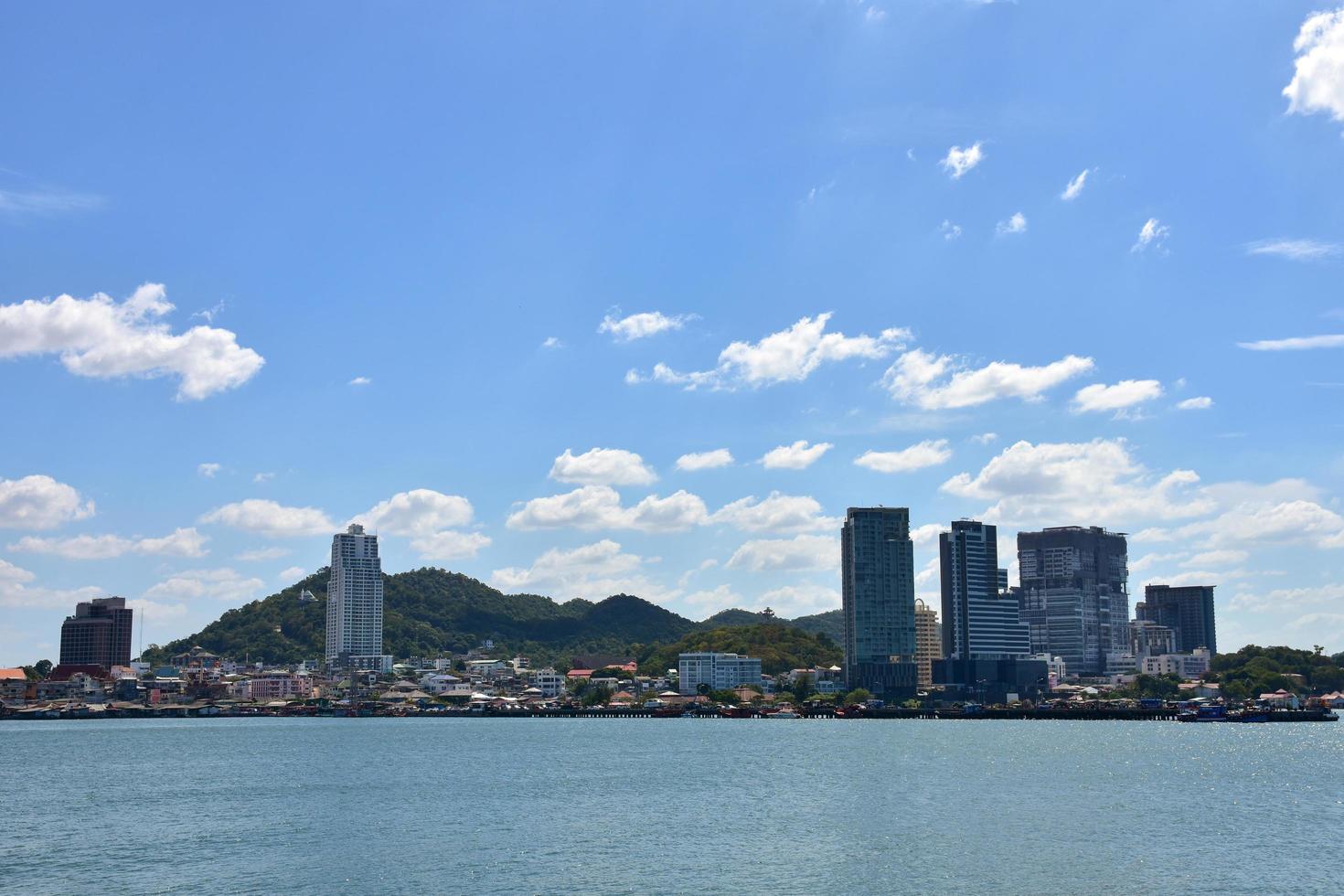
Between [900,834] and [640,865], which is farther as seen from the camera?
[900,834]

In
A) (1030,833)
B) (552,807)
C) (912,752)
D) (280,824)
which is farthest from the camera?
(912,752)

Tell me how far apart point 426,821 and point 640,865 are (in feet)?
68.5

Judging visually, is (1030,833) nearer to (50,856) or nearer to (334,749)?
(50,856)

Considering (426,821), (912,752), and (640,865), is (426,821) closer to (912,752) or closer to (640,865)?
(640,865)

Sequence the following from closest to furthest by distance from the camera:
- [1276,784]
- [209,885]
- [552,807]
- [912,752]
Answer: [209,885]
[552,807]
[1276,784]
[912,752]

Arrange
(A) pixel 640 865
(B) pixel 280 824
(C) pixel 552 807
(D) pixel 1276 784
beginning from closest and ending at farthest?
(A) pixel 640 865
(B) pixel 280 824
(C) pixel 552 807
(D) pixel 1276 784

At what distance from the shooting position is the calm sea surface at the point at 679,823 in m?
58.6

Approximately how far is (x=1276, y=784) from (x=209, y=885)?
81919 mm

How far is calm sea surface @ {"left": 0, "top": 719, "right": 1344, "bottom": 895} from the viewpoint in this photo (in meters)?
58.6

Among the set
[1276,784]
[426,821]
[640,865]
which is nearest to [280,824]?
[426,821]

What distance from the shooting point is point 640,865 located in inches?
2445

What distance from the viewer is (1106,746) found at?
152625 millimetres

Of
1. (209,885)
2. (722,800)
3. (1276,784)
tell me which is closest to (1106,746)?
(1276,784)

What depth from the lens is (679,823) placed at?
254 feet
